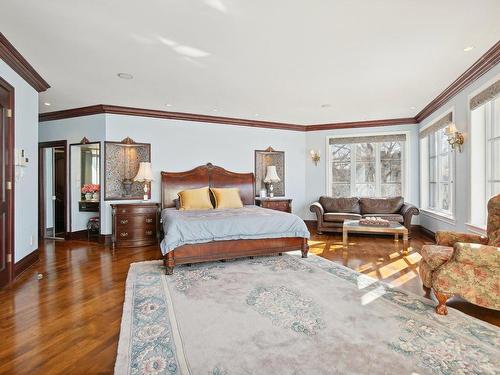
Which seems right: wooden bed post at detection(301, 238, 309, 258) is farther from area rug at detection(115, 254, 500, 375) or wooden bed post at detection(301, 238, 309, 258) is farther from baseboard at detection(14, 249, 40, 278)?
baseboard at detection(14, 249, 40, 278)

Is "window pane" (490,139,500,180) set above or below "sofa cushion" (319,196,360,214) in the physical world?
above

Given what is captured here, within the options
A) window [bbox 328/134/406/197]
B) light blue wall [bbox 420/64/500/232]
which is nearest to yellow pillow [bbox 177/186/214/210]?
window [bbox 328/134/406/197]

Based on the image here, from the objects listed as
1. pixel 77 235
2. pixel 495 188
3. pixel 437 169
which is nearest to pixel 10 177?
pixel 77 235

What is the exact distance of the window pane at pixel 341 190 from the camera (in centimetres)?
697

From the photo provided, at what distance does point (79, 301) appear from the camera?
273 centimetres

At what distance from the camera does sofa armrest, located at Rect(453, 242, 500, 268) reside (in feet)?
7.56

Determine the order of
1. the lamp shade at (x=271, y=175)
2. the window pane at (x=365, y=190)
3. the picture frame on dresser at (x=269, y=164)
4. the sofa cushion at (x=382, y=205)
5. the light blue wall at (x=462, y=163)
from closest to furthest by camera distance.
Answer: the light blue wall at (x=462, y=163)
the sofa cushion at (x=382, y=205)
the lamp shade at (x=271, y=175)
the picture frame on dresser at (x=269, y=164)
the window pane at (x=365, y=190)

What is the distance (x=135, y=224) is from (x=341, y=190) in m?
4.71

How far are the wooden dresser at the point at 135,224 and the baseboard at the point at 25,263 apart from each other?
1.14 metres

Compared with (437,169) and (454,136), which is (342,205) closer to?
(437,169)

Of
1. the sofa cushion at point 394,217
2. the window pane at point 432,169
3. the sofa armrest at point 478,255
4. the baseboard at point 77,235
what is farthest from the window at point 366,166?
the baseboard at point 77,235

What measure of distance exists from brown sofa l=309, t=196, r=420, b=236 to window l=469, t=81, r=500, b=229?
1520 millimetres

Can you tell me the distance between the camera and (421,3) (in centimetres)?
237

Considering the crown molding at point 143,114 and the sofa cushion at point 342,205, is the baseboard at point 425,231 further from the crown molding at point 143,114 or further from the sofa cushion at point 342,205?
the crown molding at point 143,114
